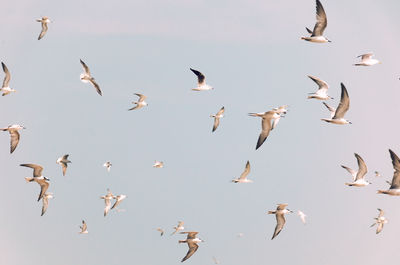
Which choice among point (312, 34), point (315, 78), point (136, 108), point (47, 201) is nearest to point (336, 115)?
point (315, 78)

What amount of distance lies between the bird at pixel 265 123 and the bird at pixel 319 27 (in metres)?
4.76

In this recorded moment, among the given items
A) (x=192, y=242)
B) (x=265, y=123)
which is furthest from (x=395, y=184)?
(x=192, y=242)

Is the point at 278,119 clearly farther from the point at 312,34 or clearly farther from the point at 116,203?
the point at 116,203

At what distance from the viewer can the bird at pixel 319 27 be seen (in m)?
43.2

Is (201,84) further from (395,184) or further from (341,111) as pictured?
(395,184)

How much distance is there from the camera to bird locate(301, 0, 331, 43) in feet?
142

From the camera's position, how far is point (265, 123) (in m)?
43.9

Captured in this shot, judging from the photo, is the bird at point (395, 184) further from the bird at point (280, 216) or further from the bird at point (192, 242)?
the bird at point (192, 242)

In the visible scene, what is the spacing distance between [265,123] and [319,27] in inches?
254

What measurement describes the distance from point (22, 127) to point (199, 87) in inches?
455

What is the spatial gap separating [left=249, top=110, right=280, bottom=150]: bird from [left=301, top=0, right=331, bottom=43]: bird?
4.76 metres

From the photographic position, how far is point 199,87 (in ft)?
158

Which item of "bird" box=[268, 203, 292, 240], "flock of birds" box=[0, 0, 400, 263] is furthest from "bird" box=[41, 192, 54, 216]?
"bird" box=[268, 203, 292, 240]

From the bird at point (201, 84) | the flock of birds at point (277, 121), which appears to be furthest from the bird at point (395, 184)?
the bird at point (201, 84)
